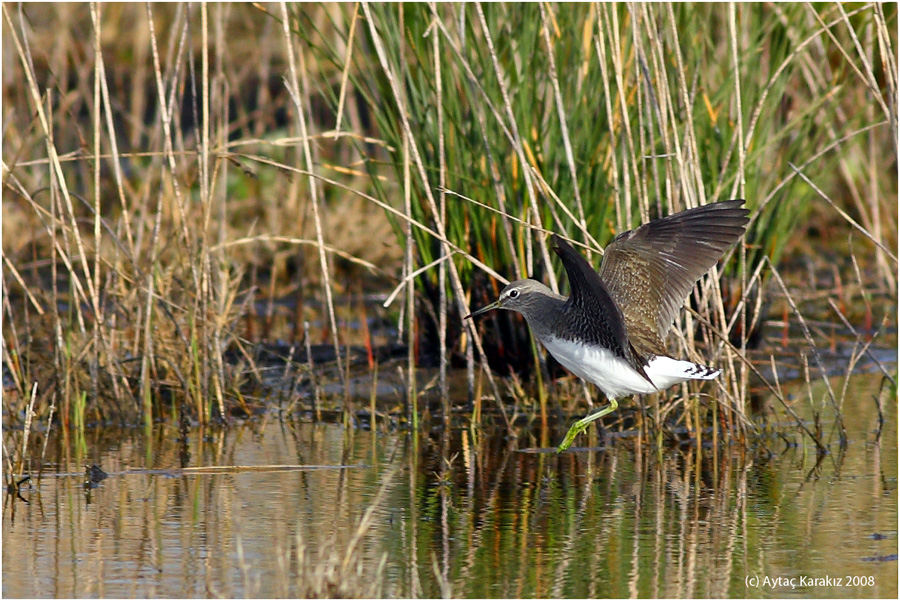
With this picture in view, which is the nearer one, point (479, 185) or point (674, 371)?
point (674, 371)

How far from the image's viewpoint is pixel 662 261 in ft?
16.1

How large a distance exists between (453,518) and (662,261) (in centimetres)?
129

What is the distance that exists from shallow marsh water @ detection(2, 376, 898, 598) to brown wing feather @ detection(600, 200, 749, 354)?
57 cm

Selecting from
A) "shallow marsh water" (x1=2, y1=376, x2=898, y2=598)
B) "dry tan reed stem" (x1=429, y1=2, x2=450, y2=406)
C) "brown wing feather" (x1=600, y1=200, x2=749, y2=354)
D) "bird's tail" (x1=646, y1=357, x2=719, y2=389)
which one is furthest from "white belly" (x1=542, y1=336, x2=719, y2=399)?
"dry tan reed stem" (x1=429, y1=2, x2=450, y2=406)

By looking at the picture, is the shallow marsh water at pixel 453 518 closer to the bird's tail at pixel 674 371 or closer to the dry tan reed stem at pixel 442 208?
the dry tan reed stem at pixel 442 208

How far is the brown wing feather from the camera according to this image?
4805 mm

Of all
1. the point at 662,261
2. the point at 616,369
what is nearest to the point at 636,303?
the point at 662,261

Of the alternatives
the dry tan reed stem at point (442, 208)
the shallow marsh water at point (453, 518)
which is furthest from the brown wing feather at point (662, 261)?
the dry tan reed stem at point (442, 208)

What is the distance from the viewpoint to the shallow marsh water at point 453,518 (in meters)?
3.64

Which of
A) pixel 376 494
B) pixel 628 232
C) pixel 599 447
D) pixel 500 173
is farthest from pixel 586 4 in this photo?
pixel 376 494

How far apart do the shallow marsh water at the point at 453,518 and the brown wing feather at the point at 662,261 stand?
57cm

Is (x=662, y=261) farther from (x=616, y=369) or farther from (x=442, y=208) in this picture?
(x=442, y=208)

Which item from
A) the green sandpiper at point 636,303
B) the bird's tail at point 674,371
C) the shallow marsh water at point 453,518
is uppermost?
the green sandpiper at point 636,303

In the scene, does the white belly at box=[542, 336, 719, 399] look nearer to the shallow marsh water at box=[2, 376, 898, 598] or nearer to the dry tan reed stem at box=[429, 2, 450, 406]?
the shallow marsh water at box=[2, 376, 898, 598]
